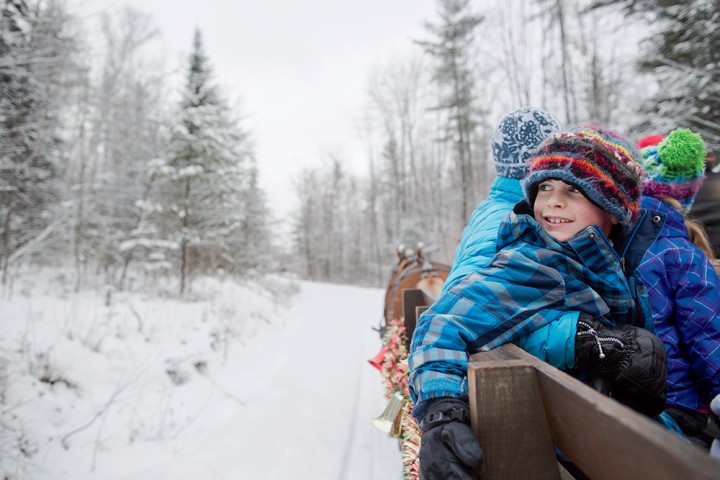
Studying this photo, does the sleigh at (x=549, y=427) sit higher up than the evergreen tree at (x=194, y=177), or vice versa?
the evergreen tree at (x=194, y=177)

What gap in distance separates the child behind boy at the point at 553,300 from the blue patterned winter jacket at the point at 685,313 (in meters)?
0.25

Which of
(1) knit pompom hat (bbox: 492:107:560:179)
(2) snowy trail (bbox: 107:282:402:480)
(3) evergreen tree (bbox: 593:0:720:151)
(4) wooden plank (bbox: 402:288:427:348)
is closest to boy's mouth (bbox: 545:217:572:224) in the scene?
(1) knit pompom hat (bbox: 492:107:560:179)

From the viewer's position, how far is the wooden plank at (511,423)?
904 mm

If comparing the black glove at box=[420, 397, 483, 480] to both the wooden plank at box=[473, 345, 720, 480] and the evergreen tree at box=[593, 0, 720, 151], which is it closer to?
the wooden plank at box=[473, 345, 720, 480]

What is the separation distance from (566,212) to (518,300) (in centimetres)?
48

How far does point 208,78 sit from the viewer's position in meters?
12.4

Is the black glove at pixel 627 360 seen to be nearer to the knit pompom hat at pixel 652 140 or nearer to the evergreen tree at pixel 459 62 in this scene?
the knit pompom hat at pixel 652 140

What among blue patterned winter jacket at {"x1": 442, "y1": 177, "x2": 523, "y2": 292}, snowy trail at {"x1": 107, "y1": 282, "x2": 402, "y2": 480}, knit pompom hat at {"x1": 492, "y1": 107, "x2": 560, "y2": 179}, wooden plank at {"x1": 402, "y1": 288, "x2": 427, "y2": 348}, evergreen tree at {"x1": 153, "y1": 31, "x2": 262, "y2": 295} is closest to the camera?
blue patterned winter jacket at {"x1": 442, "y1": 177, "x2": 523, "y2": 292}

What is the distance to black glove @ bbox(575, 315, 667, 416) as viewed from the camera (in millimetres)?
1127

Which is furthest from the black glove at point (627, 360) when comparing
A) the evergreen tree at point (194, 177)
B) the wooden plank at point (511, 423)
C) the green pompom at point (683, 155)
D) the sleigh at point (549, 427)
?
the evergreen tree at point (194, 177)

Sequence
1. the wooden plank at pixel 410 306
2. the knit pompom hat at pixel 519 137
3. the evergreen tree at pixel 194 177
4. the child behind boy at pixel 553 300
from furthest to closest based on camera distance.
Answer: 1. the evergreen tree at pixel 194 177
2. the wooden plank at pixel 410 306
3. the knit pompom hat at pixel 519 137
4. the child behind boy at pixel 553 300

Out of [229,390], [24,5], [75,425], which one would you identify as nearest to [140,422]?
[75,425]

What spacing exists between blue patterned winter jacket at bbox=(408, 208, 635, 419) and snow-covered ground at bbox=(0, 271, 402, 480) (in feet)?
7.53

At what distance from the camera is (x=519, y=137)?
2.16 m
